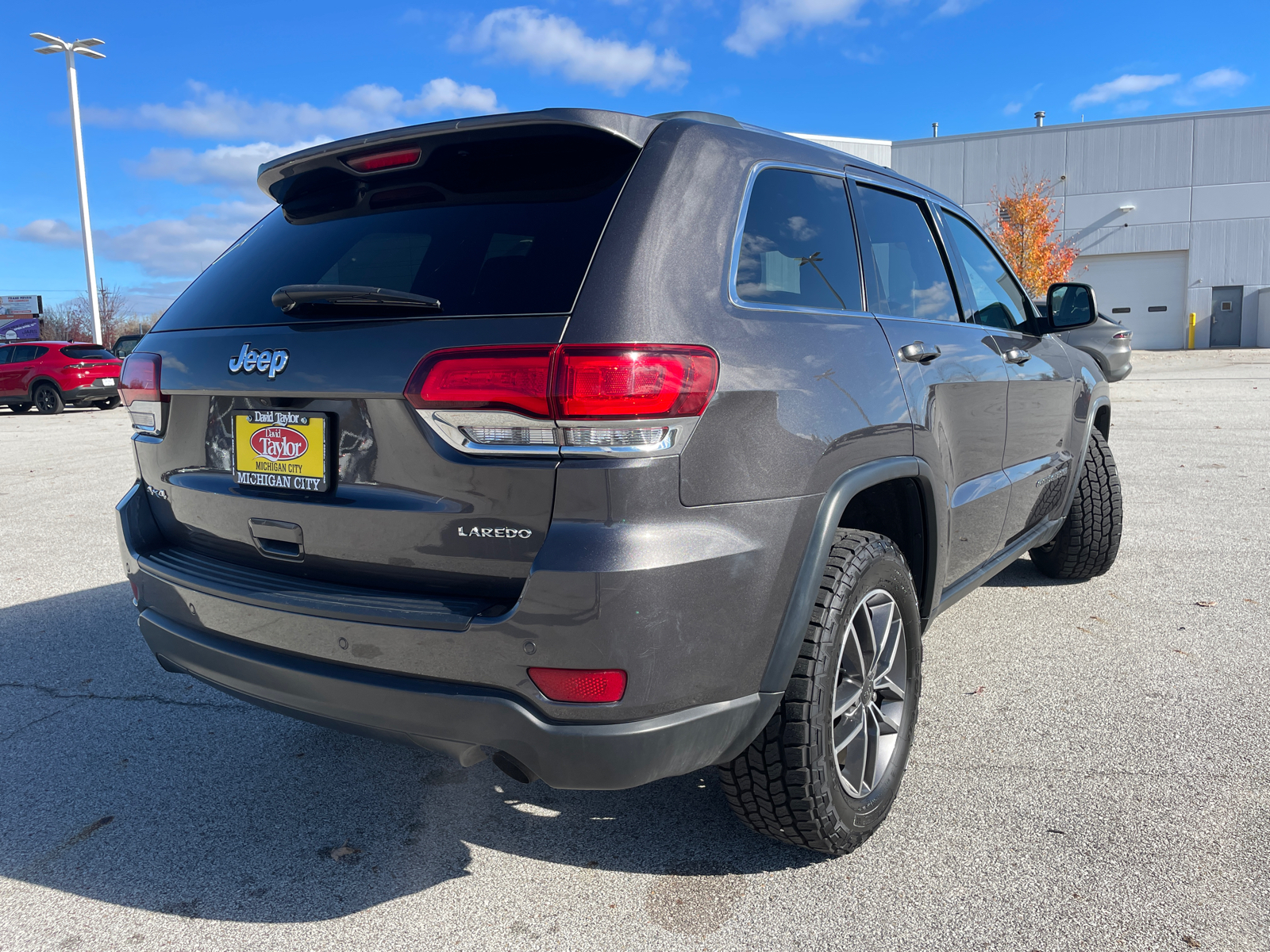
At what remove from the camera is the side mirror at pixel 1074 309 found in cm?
384

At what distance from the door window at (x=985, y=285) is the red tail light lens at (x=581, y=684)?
2226 mm

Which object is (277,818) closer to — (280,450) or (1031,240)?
(280,450)

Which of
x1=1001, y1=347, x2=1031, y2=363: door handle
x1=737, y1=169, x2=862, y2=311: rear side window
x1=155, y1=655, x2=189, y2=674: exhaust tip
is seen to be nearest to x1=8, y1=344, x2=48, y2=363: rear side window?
x1=155, y1=655, x2=189, y2=674: exhaust tip

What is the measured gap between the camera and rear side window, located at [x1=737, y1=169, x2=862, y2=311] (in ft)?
7.30

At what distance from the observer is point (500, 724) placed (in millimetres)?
1864

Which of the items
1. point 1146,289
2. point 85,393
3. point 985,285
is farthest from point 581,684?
point 1146,289

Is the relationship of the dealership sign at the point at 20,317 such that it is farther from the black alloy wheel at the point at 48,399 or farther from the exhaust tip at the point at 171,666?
the exhaust tip at the point at 171,666

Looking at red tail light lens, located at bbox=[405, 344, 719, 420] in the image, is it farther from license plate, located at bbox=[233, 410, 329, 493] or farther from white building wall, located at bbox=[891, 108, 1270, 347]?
white building wall, located at bbox=[891, 108, 1270, 347]

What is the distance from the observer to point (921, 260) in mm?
3186

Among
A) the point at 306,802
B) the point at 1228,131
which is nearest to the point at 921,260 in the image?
the point at 306,802

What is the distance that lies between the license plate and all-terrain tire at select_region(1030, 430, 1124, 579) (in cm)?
384

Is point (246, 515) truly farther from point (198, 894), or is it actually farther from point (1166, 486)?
point (1166, 486)

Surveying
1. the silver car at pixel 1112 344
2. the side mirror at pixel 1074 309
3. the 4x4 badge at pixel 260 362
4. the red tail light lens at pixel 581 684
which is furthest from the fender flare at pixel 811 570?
the silver car at pixel 1112 344

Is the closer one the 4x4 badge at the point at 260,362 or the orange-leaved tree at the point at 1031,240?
the 4x4 badge at the point at 260,362
